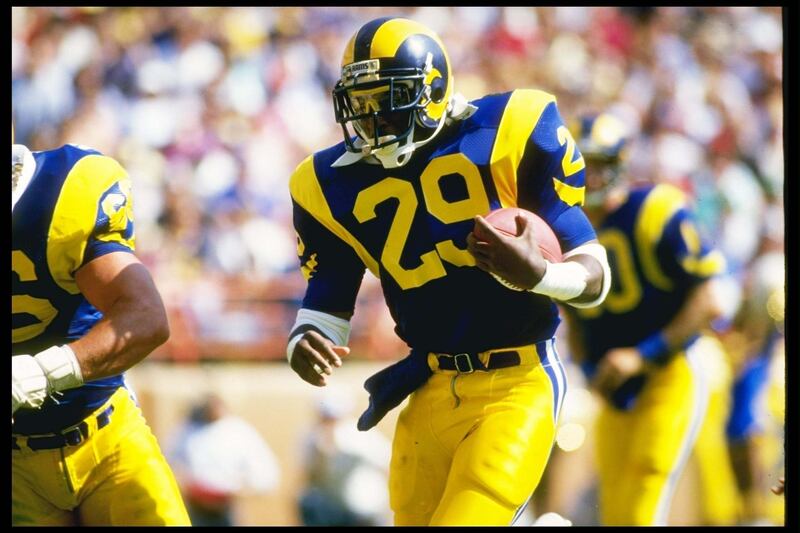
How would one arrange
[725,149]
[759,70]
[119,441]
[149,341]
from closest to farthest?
[149,341], [119,441], [725,149], [759,70]

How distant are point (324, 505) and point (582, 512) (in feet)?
5.08

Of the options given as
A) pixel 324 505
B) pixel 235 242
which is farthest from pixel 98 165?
pixel 235 242

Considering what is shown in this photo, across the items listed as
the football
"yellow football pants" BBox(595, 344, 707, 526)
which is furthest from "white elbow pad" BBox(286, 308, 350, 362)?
"yellow football pants" BBox(595, 344, 707, 526)

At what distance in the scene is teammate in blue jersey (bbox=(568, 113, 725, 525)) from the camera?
5.92 metres

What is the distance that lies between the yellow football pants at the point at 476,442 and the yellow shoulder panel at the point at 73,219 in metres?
1.12

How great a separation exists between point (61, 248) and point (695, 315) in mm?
3102

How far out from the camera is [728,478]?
27.8 feet

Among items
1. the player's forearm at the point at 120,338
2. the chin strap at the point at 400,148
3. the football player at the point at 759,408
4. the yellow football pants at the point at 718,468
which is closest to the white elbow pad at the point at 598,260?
the chin strap at the point at 400,148

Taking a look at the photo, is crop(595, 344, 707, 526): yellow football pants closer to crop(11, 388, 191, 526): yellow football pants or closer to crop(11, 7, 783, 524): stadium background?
crop(11, 7, 783, 524): stadium background

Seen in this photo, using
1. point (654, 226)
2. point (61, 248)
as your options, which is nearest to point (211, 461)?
point (654, 226)

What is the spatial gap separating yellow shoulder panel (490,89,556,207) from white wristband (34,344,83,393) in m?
1.33

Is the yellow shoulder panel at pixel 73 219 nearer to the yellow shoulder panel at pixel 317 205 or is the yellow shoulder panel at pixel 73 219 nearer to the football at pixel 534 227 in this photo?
the yellow shoulder panel at pixel 317 205

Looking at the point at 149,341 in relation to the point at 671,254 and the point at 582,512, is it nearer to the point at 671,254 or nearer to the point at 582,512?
the point at 671,254

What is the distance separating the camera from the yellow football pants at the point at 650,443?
19.1 feet
